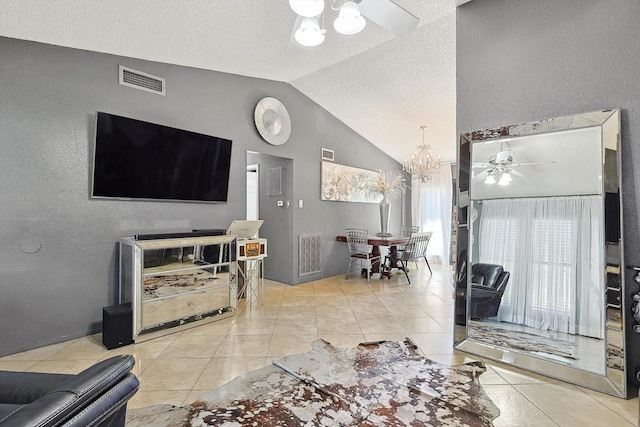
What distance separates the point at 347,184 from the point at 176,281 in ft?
11.9

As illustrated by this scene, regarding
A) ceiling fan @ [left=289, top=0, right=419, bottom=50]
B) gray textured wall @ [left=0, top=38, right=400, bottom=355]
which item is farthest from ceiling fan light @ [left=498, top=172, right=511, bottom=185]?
gray textured wall @ [left=0, top=38, right=400, bottom=355]

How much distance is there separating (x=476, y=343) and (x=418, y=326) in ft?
2.33

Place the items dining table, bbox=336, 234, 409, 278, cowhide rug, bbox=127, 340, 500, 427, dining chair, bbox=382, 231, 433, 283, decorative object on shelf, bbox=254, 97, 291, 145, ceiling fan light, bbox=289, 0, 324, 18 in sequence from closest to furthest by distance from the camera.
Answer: ceiling fan light, bbox=289, 0, 324, 18
cowhide rug, bbox=127, 340, 500, 427
decorative object on shelf, bbox=254, 97, 291, 145
dining table, bbox=336, 234, 409, 278
dining chair, bbox=382, 231, 433, 283

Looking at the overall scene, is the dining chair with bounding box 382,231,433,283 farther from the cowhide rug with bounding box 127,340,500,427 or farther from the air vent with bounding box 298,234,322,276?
the cowhide rug with bounding box 127,340,500,427

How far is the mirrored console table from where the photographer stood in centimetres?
267

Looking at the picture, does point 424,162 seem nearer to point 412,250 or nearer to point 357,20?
point 412,250

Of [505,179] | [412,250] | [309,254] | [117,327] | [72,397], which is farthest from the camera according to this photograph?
[412,250]

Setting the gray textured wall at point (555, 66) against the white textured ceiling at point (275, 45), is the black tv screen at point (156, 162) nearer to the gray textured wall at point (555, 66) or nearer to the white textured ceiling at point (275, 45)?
the white textured ceiling at point (275, 45)

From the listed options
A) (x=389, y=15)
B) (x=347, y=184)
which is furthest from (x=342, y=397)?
(x=347, y=184)

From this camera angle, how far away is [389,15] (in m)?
1.87

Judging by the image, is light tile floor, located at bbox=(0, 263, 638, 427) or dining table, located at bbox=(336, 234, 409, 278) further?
dining table, located at bbox=(336, 234, 409, 278)

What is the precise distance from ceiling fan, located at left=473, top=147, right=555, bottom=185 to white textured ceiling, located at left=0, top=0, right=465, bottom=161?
1.38 m

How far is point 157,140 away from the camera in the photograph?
10.3ft

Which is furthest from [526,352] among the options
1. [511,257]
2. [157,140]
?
[157,140]
